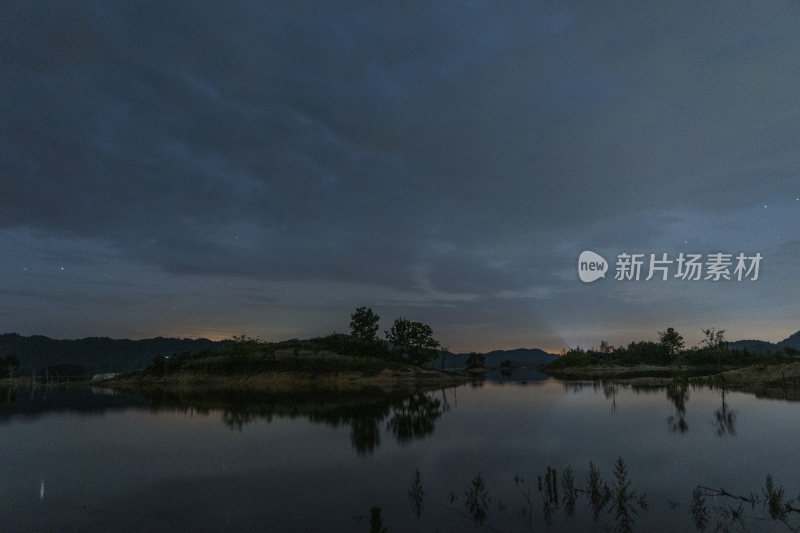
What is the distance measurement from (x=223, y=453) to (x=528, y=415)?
137 ft

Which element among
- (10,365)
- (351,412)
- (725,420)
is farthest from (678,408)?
(10,365)

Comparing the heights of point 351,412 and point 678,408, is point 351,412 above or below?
below

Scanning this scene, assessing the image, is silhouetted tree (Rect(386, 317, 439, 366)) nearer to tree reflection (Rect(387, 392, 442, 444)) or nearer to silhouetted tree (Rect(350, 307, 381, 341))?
silhouetted tree (Rect(350, 307, 381, 341))

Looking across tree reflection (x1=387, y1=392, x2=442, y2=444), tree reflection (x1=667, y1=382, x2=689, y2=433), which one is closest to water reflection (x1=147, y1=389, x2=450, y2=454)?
tree reflection (x1=387, y1=392, x2=442, y2=444)

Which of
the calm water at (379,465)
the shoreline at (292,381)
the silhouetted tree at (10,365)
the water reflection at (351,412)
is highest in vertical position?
the calm water at (379,465)

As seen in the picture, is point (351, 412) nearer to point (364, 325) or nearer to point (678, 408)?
point (678, 408)

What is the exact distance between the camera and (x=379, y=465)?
107 feet

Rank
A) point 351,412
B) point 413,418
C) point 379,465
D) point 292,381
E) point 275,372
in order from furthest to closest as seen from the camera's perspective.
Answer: point 275,372 → point 292,381 → point 351,412 → point 413,418 → point 379,465

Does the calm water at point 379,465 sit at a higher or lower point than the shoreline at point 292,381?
higher

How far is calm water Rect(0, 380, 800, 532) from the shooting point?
21328mm

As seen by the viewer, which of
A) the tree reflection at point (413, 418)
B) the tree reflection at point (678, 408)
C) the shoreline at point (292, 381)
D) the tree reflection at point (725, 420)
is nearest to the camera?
the tree reflection at point (725, 420)

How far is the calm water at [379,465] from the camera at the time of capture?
21.3 m

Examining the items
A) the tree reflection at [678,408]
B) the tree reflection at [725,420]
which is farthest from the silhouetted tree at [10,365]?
the tree reflection at [725,420]

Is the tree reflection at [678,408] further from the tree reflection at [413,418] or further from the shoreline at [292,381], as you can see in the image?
the shoreline at [292,381]
